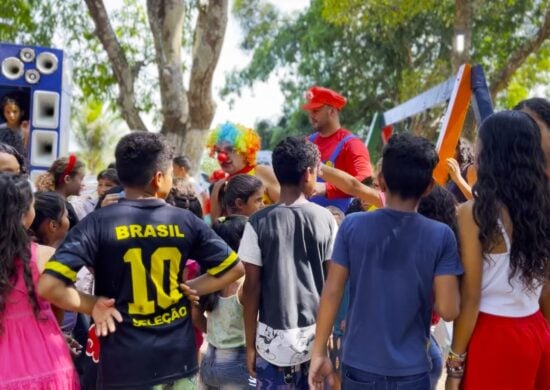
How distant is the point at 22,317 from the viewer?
112 inches

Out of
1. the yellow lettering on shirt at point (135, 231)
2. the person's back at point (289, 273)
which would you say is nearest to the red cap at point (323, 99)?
the person's back at point (289, 273)

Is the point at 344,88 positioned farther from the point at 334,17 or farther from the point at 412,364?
the point at 412,364

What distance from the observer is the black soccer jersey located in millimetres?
2838

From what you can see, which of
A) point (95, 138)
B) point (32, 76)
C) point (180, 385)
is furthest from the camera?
point (95, 138)

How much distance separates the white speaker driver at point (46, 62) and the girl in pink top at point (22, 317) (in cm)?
531

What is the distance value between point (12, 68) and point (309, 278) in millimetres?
5800

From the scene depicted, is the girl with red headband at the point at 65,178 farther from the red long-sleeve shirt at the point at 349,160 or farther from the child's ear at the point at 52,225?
the child's ear at the point at 52,225

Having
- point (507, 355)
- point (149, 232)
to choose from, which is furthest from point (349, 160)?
point (507, 355)

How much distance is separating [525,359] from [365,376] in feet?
1.93

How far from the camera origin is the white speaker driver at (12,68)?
25.7 feet

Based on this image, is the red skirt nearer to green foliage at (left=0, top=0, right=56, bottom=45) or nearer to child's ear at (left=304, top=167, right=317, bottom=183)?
child's ear at (left=304, top=167, right=317, bottom=183)

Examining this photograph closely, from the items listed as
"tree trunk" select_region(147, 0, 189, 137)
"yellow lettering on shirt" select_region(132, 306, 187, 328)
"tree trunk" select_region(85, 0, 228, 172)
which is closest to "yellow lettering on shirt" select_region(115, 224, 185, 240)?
"yellow lettering on shirt" select_region(132, 306, 187, 328)

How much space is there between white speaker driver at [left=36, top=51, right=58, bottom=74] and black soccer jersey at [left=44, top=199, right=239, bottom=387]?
5.48m

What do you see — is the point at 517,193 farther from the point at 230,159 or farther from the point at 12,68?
the point at 12,68
